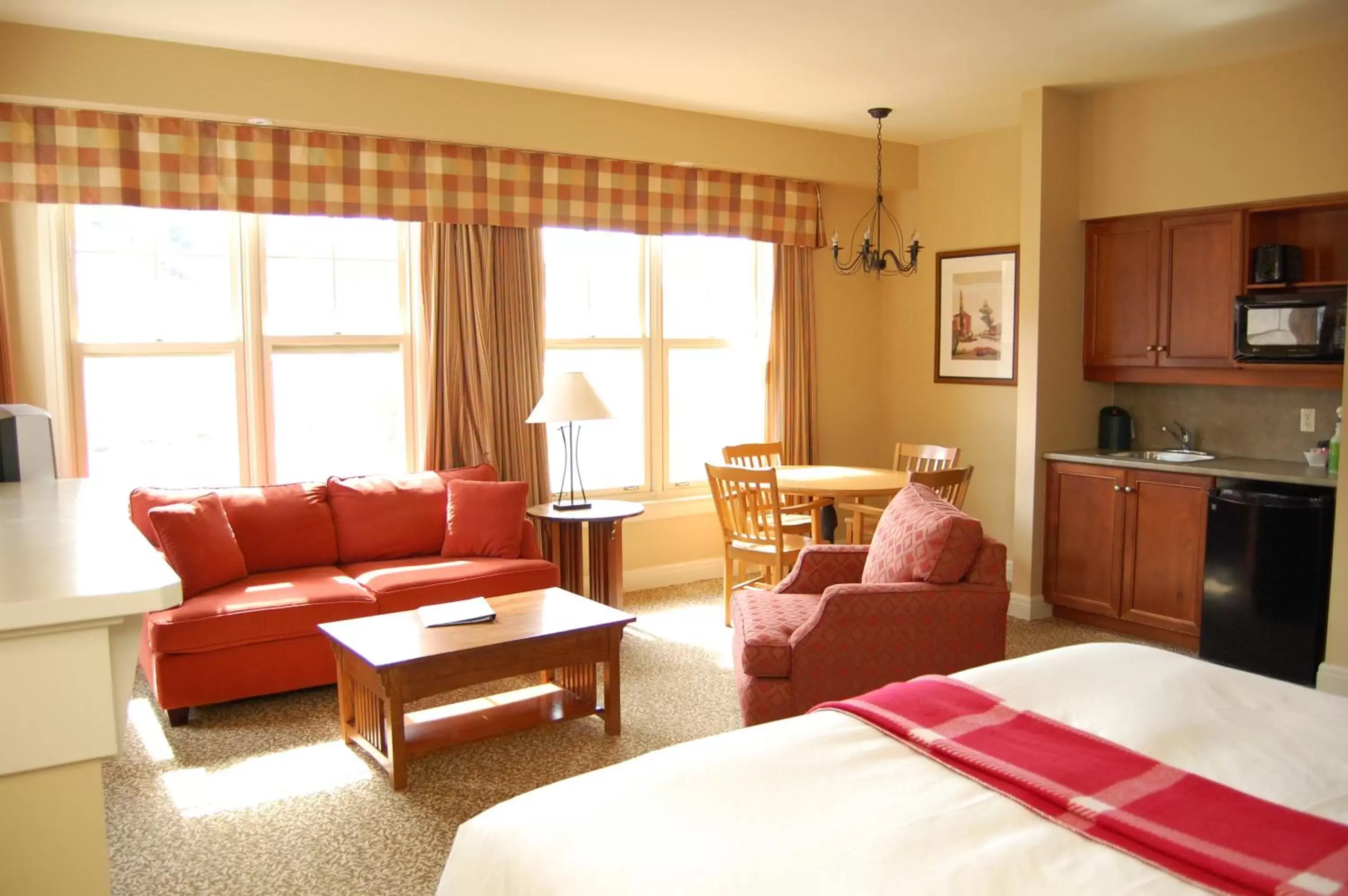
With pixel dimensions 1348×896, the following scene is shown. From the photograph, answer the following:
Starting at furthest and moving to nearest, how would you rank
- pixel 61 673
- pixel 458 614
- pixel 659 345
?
pixel 659 345 < pixel 458 614 < pixel 61 673

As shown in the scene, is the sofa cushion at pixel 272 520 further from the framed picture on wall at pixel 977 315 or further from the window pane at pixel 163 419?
the framed picture on wall at pixel 977 315

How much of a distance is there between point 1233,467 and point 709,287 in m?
3.07

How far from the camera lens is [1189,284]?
5.09 metres

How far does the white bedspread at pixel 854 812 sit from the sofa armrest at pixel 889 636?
3.85ft

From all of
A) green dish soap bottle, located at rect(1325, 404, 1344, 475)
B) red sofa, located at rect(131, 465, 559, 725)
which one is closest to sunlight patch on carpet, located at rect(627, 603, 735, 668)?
red sofa, located at rect(131, 465, 559, 725)

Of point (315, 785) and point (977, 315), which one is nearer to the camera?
point (315, 785)

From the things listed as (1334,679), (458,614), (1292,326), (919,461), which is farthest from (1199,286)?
(458,614)

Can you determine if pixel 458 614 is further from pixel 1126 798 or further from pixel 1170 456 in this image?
pixel 1170 456

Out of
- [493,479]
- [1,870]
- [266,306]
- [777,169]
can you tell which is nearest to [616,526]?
[493,479]

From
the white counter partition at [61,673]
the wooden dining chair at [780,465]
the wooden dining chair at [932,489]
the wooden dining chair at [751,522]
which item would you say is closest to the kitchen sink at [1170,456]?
the wooden dining chair at [932,489]

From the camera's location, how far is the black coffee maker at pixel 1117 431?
5.56 meters

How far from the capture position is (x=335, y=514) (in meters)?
4.81

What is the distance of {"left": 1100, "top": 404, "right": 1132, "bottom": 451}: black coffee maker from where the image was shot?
5.56 m

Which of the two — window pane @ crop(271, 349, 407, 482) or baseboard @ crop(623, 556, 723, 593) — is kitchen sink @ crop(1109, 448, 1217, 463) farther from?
window pane @ crop(271, 349, 407, 482)
